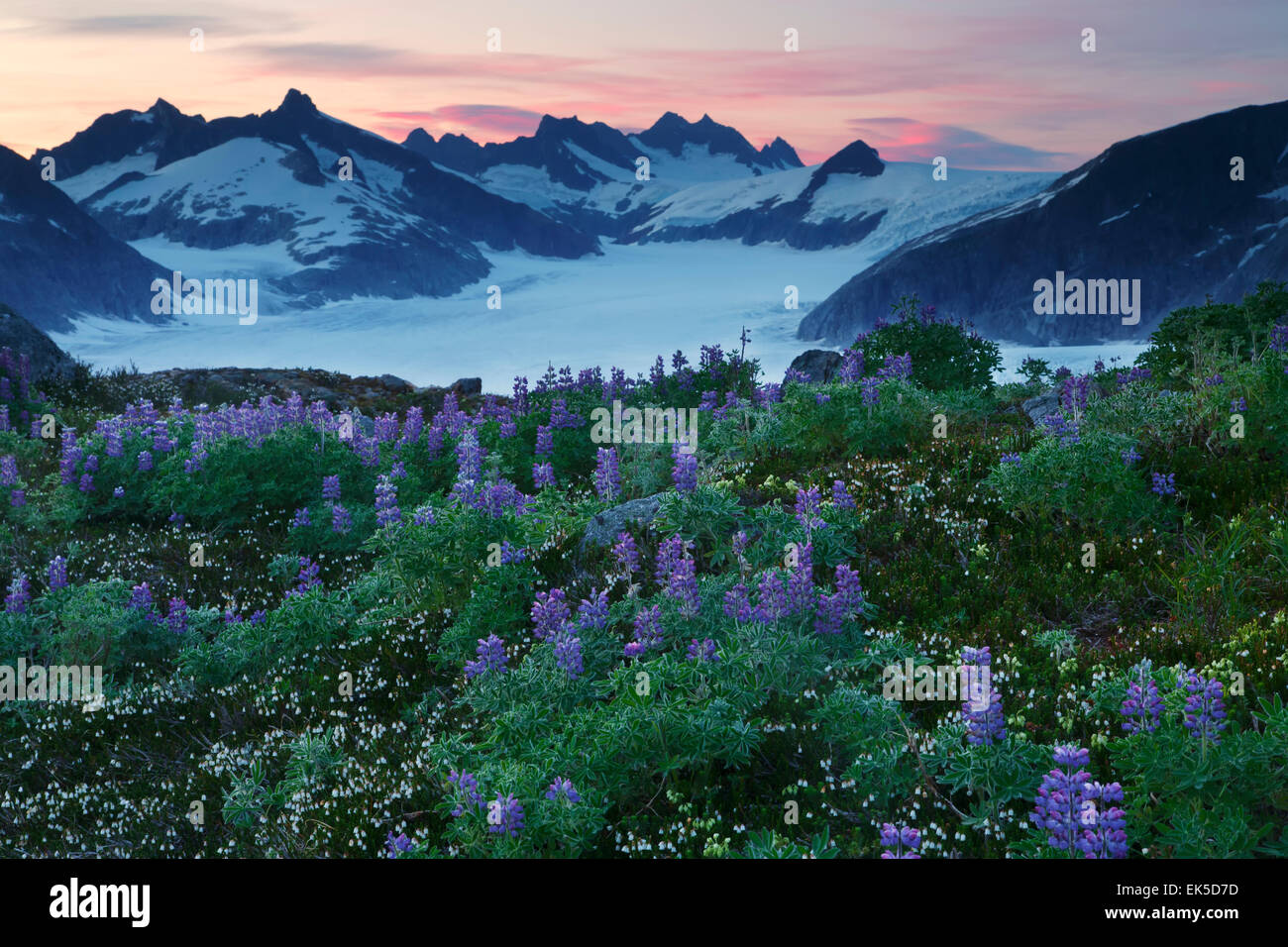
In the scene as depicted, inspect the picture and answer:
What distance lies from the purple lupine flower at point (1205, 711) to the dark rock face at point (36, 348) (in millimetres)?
24047

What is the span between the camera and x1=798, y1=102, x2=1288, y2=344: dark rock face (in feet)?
204

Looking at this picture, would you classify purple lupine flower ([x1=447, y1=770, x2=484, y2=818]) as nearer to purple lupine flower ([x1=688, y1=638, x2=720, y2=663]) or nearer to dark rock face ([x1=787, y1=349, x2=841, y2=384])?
purple lupine flower ([x1=688, y1=638, x2=720, y2=663])

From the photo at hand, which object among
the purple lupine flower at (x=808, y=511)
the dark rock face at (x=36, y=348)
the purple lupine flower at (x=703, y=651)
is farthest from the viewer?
the dark rock face at (x=36, y=348)

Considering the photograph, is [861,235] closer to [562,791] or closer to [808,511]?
[808,511]

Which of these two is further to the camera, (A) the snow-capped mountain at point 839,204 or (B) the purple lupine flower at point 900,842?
(A) the snow-capped mountain at point 839,204

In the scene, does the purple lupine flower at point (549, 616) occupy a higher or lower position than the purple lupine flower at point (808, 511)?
lower

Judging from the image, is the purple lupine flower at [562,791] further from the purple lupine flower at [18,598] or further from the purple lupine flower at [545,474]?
the purple lupine flower at [18,598]

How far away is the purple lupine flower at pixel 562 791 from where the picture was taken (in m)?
4.00

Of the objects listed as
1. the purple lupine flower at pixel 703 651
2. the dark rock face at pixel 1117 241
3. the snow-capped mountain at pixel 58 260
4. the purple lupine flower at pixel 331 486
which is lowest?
the purple lupine flower at pixel 703 651

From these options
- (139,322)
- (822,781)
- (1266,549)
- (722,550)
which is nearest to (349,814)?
(822,781)

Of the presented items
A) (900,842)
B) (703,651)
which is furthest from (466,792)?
(900,842)

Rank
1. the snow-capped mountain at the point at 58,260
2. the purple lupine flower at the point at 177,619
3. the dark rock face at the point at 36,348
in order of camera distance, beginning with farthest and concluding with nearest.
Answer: the snow-capped mountain at the point at 58,260
the dark rock face at the point at 36,348
the purple lupine flower at the point at 177,619

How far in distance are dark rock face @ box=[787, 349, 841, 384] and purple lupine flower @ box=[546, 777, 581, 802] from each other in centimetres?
1760

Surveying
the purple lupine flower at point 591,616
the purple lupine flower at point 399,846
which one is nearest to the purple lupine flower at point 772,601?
the purple lupine flower at point 591,616
